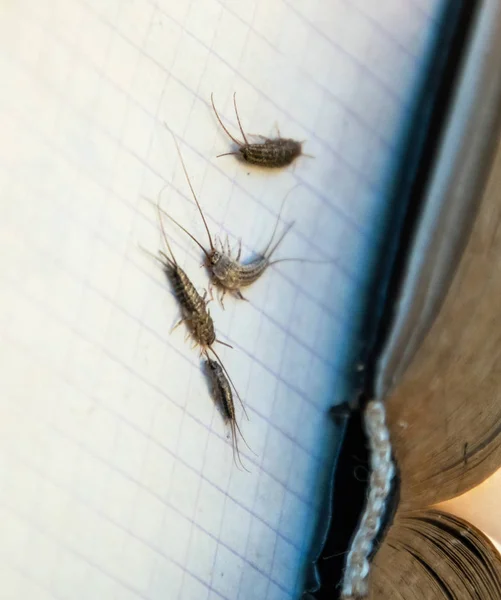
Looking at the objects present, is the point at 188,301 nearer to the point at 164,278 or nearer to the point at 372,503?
the point at 164,278

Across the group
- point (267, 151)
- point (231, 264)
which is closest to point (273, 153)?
point (267, 151)

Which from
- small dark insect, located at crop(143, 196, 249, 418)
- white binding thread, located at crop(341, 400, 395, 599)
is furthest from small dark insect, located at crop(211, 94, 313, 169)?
white binding thread, located at crop(341, 400, 395, 599)

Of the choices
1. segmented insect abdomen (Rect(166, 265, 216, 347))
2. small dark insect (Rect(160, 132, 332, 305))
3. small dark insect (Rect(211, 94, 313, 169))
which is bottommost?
segmented insect abdomen (Rect(166, 265, 216, 347))

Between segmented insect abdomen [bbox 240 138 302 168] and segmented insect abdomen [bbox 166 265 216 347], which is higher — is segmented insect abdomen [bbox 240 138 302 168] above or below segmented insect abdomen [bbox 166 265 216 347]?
above

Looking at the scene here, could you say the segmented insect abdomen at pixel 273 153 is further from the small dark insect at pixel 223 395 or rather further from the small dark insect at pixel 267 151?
the small dark insect at pixel 223 395

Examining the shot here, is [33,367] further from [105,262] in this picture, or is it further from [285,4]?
[285,4]

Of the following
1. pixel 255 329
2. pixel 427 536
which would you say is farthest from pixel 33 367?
Result: pixel 427 536

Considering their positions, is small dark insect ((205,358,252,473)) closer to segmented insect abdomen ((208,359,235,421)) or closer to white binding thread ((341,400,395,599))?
segmented insect abdomen ((208,359,235,421))

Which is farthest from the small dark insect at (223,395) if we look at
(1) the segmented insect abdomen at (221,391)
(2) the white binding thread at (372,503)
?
(2) the white binding thread at (372,503)
